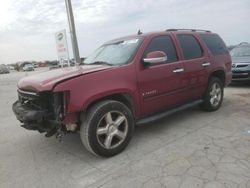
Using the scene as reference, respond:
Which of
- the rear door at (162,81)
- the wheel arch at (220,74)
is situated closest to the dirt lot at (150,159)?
the rear door at (162,81)

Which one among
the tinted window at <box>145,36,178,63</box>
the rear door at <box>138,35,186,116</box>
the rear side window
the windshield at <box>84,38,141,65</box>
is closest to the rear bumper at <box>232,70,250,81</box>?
the rear side window

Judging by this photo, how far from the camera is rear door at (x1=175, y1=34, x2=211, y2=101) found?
504cm

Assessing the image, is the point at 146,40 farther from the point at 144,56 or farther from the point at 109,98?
the point at 109,98

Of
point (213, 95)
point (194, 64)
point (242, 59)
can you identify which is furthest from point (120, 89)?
point (242, 59)

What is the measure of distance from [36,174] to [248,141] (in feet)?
10.5

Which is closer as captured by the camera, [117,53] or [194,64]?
[117,53]

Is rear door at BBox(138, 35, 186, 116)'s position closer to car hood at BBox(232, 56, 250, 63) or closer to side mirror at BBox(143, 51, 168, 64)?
side mirror at BBox(143, 51, 168, 64)

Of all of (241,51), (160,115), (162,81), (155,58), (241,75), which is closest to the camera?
(155,58)

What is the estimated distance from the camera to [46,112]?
353cm

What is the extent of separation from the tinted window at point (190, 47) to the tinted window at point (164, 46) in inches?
12.4

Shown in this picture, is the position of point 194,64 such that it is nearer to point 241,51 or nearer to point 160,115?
point 160,115

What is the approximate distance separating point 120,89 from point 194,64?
6.56 ft

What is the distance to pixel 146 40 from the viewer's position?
4.45m

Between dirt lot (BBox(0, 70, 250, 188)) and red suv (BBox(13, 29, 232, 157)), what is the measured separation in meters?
0.35
